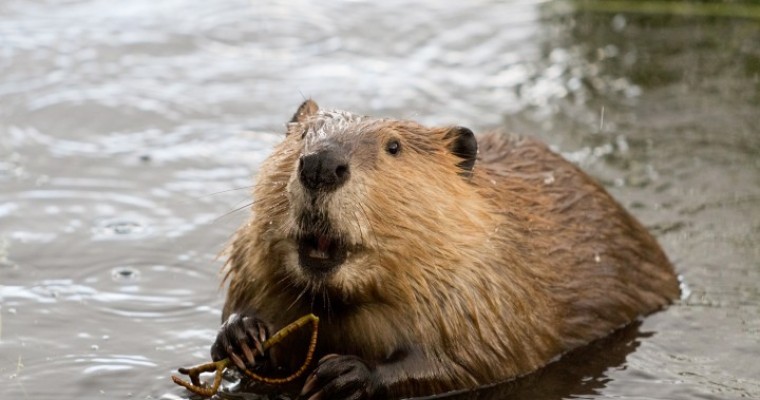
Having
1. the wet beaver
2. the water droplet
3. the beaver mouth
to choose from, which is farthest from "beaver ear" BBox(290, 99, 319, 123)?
the water droplet

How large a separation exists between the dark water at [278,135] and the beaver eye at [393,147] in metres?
0.96

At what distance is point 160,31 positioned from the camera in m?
9.05

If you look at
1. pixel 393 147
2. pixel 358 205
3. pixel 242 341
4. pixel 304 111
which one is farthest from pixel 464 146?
pixel 242 341

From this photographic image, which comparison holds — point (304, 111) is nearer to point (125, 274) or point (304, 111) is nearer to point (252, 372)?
point (252, 372)

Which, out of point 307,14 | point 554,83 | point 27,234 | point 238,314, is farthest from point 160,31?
point 238,314

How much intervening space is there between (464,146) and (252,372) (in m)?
1.07

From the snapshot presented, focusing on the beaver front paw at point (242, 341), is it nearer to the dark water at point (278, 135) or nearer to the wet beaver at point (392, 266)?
the wet beaver at point (392, 266)

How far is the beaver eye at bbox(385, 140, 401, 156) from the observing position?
174 inches

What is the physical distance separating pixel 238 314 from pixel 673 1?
244 inches

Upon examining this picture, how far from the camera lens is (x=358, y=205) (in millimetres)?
4164

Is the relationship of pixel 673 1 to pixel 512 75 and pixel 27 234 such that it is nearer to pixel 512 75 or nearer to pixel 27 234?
pixel 512 75

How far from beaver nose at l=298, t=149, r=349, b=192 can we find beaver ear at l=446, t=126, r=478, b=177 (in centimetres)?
76

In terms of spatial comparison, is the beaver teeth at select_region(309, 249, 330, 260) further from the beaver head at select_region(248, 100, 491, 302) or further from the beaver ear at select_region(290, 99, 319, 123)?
the beaver ear at select_region(290, 99, 319, 123)

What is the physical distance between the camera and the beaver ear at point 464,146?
4.72 metres
